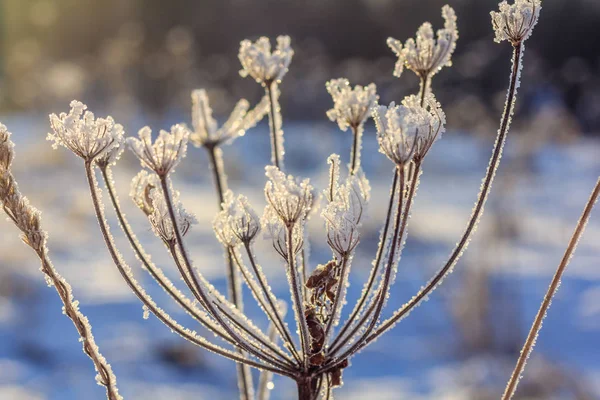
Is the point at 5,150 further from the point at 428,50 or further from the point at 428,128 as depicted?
the point at 428,50

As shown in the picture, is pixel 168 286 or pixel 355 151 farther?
pixel 355 151

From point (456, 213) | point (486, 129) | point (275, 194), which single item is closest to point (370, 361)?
point (486, 129)

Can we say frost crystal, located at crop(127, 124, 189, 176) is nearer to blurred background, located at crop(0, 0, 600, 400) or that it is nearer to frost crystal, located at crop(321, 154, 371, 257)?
frost crystal, located at crop(321, 154, 371, 257)

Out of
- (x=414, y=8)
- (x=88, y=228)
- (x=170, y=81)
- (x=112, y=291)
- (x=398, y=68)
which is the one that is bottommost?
(x=398, y=68)

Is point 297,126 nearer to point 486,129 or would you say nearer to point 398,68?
point 486,129

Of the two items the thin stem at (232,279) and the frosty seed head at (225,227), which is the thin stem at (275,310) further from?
the thin stem at (232,279)

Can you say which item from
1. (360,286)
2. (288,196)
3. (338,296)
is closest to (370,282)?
(338,296)

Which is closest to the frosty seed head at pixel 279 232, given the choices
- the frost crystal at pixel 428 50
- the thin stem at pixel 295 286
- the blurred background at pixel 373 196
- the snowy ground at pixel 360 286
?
the thin stem at pixel 295 286
